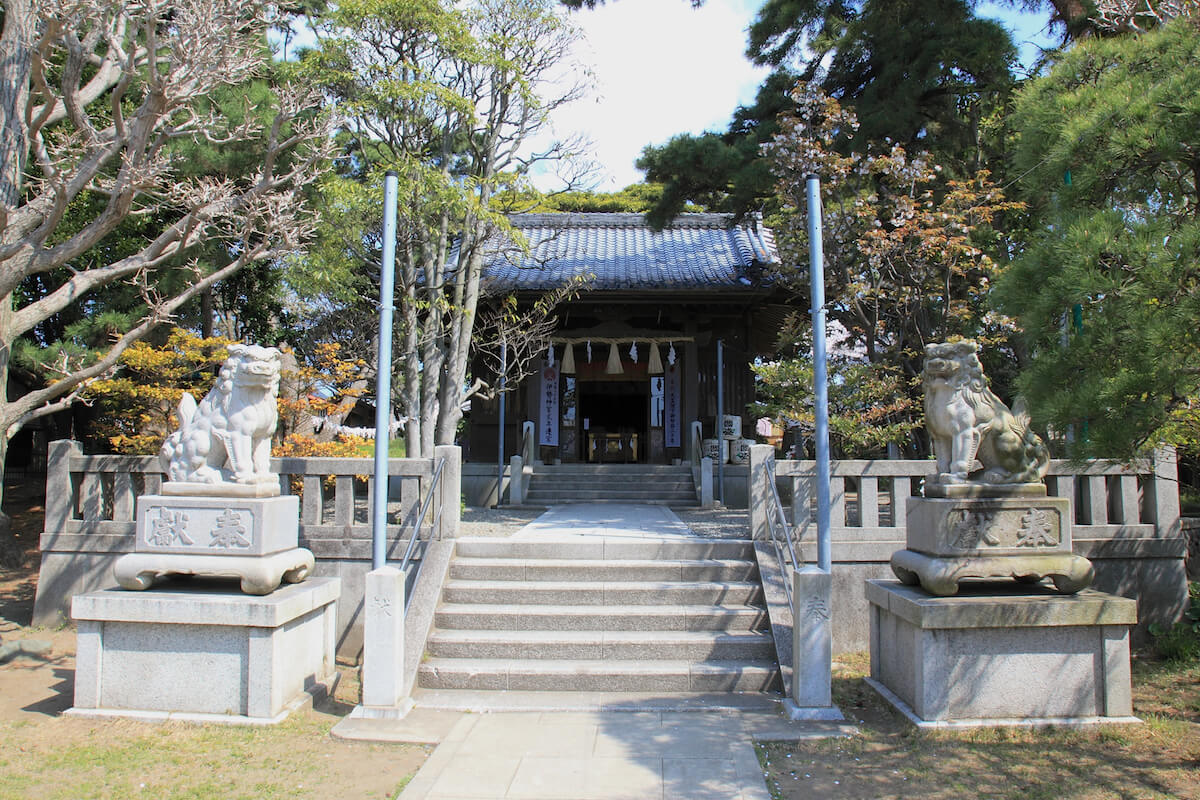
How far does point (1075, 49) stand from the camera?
15.5ft

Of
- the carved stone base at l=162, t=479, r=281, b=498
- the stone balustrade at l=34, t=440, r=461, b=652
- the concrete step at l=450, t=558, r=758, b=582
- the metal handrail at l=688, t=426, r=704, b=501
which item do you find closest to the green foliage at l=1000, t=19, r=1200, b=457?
the concrete step at l=450, t=558, r=758, b=582

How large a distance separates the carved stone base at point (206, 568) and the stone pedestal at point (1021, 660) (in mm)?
4448

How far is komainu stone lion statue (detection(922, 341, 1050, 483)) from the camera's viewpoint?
501 cm

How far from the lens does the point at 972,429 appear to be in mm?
5027

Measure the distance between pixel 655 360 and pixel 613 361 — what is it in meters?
0.98

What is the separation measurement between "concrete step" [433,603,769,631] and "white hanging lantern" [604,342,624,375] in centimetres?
992

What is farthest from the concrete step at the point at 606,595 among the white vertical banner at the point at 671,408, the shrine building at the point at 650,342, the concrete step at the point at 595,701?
the white vertical banner at the point at 671,408

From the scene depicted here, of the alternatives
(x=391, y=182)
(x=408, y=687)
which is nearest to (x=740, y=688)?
(x=408, y=687)

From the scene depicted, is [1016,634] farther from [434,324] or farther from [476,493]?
[476,493]

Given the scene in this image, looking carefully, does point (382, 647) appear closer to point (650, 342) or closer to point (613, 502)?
point (613, 502)

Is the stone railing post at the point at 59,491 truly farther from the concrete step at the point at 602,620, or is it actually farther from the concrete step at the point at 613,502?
the concrete step at the point at 613,502

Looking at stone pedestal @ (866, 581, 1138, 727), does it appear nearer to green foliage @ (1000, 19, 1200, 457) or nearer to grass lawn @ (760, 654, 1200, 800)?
grass lawn @ (760, 654, 1200, 800)

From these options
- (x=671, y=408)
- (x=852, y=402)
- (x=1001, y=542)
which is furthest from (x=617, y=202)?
(x=1001, y=542)

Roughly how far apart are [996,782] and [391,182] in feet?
18.2
